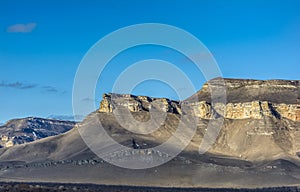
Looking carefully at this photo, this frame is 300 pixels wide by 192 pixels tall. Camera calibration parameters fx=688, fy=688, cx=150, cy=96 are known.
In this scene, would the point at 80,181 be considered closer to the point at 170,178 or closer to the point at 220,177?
the point at 170,178

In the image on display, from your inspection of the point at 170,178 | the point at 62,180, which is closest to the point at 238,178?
the point at 170,178

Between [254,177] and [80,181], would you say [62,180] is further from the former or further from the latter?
[254,177]

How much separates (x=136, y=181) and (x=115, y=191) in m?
49.9

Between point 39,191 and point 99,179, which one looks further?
point 99,179

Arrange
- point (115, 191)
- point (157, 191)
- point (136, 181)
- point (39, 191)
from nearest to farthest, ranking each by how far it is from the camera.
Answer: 1. point (39, 191)
2. point (115, 191)
3. point (157, 191)
4. point (136, 181)

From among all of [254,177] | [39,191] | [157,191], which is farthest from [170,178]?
[39,191]

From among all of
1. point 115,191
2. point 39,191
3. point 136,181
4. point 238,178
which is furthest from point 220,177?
point 39,191

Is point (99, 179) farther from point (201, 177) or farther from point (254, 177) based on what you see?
point (254, 177)

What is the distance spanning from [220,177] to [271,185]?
15.9 metres

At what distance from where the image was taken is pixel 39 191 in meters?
127

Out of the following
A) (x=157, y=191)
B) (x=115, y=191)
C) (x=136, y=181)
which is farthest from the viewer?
(x=136, y=181)

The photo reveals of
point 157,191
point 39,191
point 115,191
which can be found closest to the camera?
point 39,191

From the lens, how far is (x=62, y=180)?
197m

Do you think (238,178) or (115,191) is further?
(238,178)
